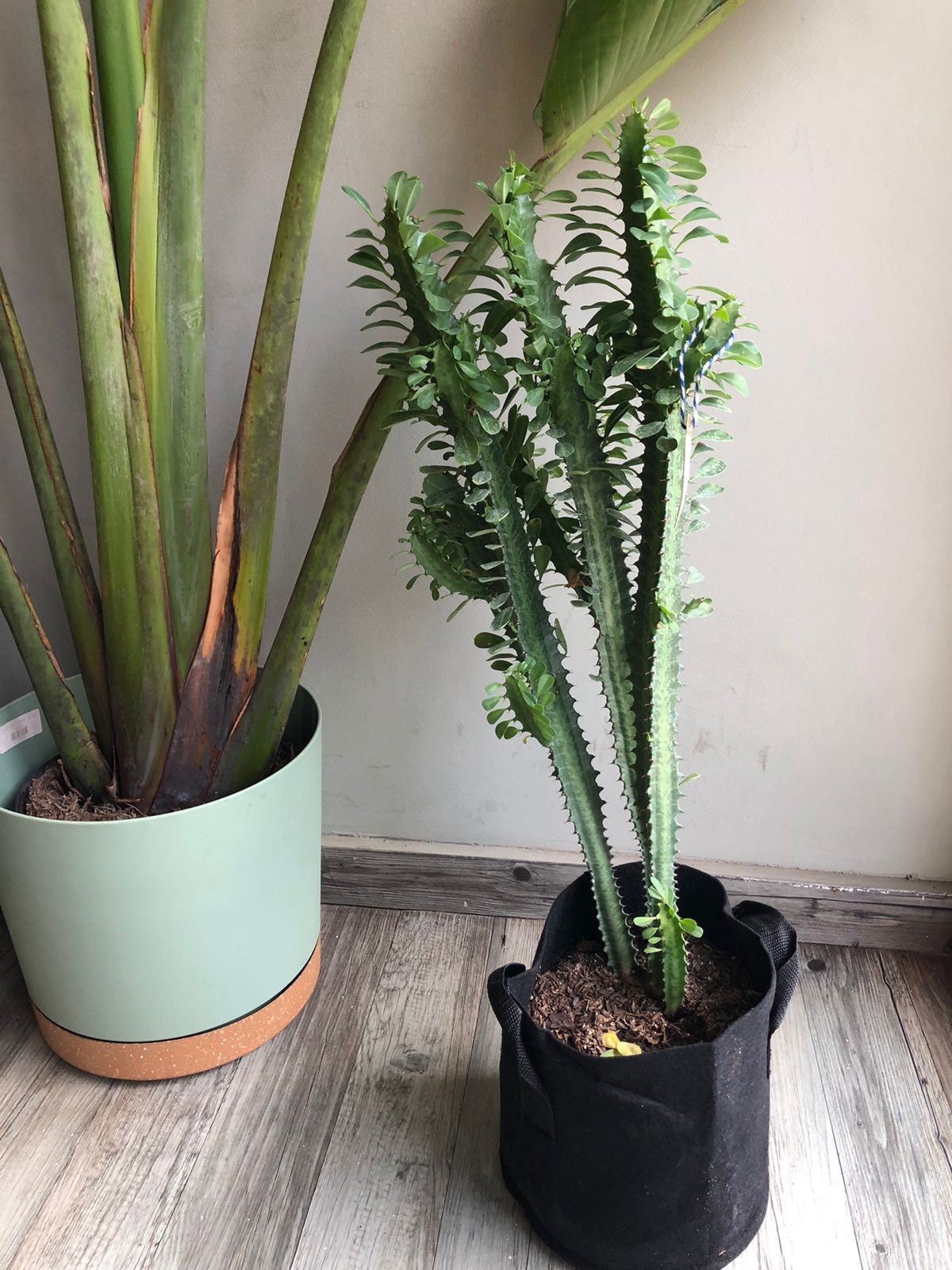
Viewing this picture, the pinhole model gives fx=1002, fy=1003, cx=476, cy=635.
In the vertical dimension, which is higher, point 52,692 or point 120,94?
point 120,94

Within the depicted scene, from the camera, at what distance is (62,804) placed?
1085 mm

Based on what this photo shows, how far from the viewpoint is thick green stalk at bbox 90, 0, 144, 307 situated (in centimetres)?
90

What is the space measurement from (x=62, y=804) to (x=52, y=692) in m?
0.13

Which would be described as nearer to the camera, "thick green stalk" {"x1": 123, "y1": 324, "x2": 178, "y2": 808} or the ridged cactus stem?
the ridged cactus stem

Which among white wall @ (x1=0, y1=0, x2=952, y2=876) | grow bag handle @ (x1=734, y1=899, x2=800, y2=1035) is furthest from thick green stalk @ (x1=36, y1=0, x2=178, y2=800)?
grow bag handle @ (x1=734, y1=899, x2=800, y2=1035)

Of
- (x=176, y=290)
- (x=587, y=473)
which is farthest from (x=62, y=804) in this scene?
(x=587, y=473)

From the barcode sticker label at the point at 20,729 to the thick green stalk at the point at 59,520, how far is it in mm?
91

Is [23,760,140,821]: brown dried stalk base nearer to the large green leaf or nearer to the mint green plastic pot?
the mint green plastic pot

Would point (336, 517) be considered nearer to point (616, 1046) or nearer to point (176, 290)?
point (176, 290)

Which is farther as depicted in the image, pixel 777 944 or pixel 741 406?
Answer: pixel 741 406

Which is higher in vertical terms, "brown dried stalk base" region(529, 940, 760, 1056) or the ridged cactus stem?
the ridged cactus stem

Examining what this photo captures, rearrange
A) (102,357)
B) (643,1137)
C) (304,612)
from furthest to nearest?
(304,612) < (102,357) < (643,1137)

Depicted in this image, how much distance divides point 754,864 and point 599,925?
40 centimetres

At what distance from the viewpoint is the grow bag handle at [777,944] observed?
92 centimetres
